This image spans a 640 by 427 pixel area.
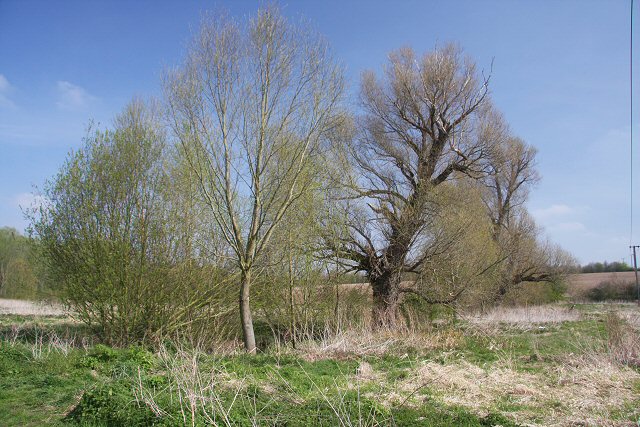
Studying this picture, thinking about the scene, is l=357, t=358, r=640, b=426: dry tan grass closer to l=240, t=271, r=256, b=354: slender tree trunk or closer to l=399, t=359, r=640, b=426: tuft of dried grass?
l=399, t=359, r=640, b=426: tuft of dried grass

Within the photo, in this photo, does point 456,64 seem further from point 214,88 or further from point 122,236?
point 122,236

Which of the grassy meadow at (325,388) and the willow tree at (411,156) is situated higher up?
the willow tree at (411,156)

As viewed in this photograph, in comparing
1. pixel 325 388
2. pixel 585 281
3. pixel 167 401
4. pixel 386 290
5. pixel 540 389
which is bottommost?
pixel 540 389

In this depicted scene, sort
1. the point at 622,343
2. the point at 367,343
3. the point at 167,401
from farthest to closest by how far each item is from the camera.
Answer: the point at 367,343 < the point at 622,343 < the point at 167,401

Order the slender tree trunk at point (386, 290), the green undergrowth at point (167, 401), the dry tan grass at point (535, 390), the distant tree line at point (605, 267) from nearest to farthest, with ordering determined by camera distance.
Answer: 1. the green undergrowth at point (167, 401)
2. the dry tan grass at point (535, 390)
3. the slender tree trunk at point (386, 290)
4. the distant tree line at point (605, 267)

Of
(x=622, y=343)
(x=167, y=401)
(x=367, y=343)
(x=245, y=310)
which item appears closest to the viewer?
(x=167, y=401)

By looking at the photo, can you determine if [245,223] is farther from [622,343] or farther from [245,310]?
[622,343]

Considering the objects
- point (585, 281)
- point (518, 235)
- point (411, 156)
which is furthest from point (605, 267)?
point (411, 156)

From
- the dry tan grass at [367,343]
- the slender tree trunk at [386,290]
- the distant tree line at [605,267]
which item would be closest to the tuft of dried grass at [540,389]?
the dry tan grass at [367,343]

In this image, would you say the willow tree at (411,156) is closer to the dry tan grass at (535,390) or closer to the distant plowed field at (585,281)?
the dry tan grass at (535,390)

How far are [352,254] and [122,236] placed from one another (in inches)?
345

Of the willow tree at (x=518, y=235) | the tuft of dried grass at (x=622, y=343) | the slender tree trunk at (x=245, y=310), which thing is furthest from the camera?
the willow tree at (x=518, y=235)

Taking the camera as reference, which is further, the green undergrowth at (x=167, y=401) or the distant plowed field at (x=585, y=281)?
the distant plowed field at (x=585, y=281)

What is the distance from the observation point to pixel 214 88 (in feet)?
Result: 37.3
